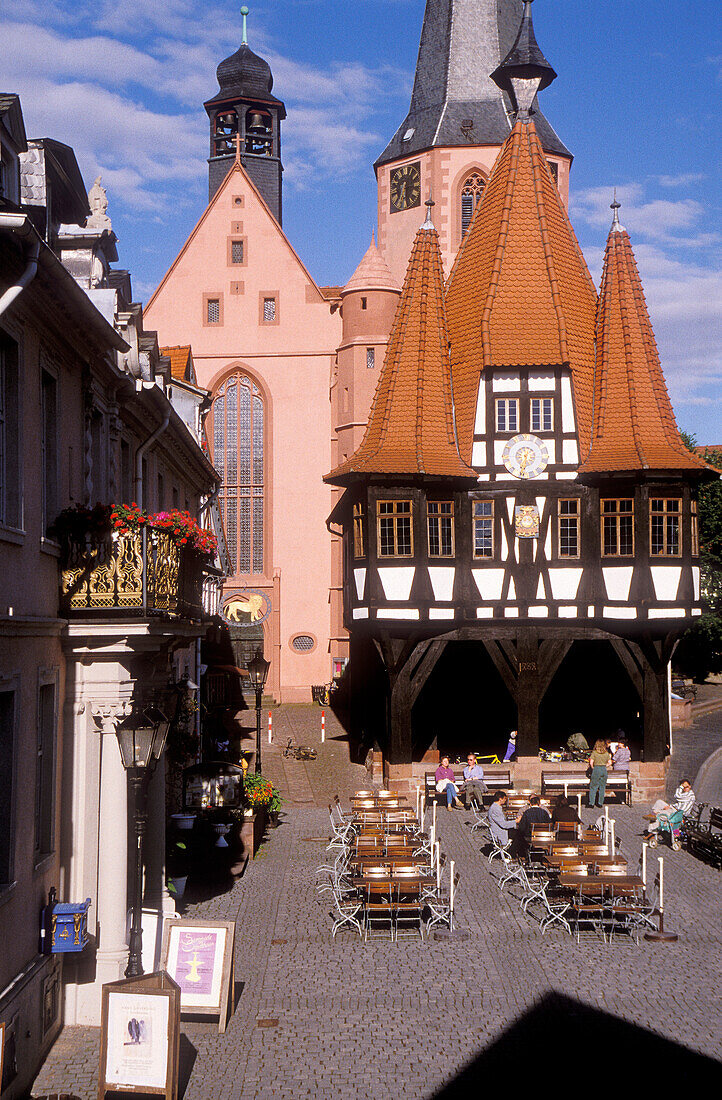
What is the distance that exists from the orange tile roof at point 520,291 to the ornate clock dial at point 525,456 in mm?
933

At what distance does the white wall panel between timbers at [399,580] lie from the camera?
84.4 feet

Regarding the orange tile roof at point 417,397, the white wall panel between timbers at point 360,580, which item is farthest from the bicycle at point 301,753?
the orange tile roof at point 417,397

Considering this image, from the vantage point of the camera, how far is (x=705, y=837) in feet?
63.2

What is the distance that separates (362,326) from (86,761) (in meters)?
33.2

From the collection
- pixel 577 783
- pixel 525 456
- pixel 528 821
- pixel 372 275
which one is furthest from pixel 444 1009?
pixel 372 275

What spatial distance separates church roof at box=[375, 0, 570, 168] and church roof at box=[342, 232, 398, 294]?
17.4 feet

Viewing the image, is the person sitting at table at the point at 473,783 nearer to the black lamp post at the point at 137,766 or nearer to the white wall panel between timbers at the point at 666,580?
the white wall panel between timbers at the point at 666,580

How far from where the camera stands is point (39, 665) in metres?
A: 10.8

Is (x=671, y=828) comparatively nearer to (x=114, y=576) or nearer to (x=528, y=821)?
(x=528, y=821)

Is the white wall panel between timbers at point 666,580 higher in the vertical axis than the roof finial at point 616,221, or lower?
lower

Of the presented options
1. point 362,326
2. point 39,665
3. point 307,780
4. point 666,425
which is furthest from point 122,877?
point 362,326

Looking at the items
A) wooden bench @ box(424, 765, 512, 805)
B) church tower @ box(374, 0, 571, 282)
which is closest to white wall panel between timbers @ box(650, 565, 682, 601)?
wooden bench @ box(424, 765, 512, 805)

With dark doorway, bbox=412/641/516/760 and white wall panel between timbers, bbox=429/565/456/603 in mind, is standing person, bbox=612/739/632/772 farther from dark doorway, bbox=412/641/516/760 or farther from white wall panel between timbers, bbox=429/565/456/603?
dark doorway, bbox=412/641/516/760

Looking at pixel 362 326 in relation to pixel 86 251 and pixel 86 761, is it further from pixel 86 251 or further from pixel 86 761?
pixel 86 761
